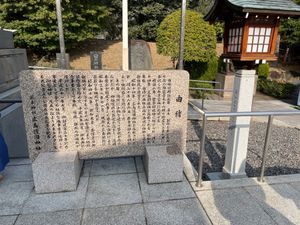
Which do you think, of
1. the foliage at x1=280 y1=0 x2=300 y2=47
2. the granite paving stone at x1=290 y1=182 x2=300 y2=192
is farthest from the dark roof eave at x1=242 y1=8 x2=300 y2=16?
the foliage at x1=280 y1=0 x2=300 y2=47

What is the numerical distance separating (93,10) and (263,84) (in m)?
12.3

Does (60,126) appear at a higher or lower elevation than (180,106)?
lower

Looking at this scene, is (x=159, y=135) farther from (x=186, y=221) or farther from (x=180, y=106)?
(x=186, y=221)

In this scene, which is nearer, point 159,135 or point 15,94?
point 159,135

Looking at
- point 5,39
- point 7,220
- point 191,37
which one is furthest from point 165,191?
point 191,37

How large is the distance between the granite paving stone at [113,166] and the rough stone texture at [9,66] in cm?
297

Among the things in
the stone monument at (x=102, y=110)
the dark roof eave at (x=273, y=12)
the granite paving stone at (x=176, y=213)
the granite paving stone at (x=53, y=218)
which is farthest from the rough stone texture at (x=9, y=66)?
the dark roof eave at (x=273, y=12)

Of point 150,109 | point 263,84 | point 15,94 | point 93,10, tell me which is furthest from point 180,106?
point 93,10

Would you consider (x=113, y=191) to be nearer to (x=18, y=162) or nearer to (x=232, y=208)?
(x=232, y=208)

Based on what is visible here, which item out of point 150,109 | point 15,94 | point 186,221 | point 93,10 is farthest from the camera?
point 93,10

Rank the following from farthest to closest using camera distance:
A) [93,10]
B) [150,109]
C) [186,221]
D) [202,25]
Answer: [93,10] → [202,25] → [150,109] → [186,221]

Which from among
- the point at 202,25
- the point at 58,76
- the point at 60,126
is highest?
the point at 202,25

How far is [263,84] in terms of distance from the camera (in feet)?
45.0

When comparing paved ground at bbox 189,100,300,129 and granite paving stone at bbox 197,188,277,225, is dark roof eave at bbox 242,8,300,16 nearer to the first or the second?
paved ground at bbox 189,100,300,129
